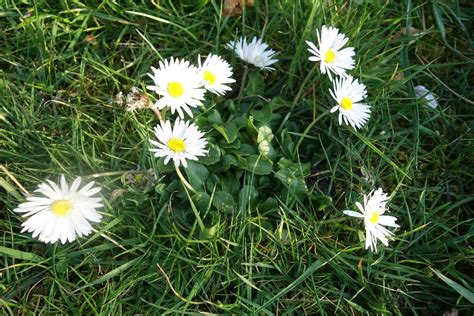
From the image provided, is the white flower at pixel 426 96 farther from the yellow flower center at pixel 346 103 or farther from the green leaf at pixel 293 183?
the green leaf at pixel 293 183

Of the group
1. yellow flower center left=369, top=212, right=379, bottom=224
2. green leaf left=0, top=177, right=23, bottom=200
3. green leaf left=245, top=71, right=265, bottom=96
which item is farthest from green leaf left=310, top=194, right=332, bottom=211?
green leaf left=0, top=177, right=23, bottom=200

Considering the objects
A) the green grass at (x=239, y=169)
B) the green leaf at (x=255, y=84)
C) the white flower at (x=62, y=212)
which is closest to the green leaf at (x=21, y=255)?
the green grass at (x=239, y=169)

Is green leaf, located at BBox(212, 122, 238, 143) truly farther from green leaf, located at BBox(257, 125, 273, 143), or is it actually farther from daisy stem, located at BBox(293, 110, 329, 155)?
daisy stem, located at BBox(293, 110, 329, 155)

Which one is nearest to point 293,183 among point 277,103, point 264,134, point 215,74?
point 264,134

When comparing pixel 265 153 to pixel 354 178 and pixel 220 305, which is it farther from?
pixel 220 305

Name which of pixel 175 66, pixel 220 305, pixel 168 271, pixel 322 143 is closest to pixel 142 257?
pixel 168 271

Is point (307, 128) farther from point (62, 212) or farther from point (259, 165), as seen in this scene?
point (62, 212)
